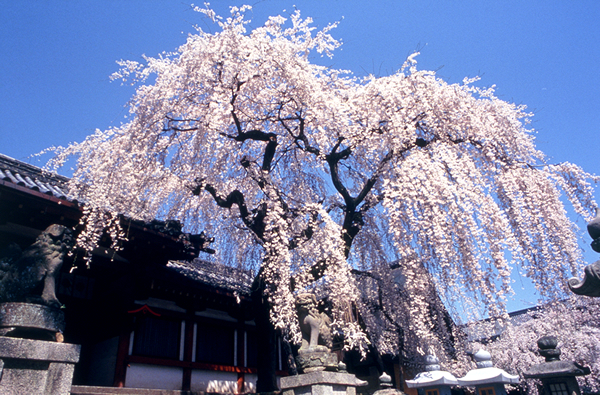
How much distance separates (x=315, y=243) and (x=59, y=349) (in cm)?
464

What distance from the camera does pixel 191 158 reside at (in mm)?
8312

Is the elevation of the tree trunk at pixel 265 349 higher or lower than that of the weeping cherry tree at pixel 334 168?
lower

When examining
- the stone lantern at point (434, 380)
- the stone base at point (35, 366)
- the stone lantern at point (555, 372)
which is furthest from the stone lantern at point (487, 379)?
the stone base at point (35, 366)

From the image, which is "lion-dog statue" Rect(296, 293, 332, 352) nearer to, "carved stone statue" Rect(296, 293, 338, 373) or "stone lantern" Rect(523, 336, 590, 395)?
"carved stone statue" Rect(296, 293, 338, 373)

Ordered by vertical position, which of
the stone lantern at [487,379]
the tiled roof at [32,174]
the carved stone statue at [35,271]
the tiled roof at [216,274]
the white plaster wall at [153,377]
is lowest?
the stone lantern at [487,379]

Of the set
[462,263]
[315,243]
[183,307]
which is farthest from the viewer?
[183,307]

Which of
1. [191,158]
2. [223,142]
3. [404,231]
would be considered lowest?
[404,231]

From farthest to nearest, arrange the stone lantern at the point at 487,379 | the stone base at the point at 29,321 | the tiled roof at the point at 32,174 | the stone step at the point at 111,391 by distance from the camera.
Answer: the tiled roof at the point at 32,174 < the stone lantern at the point at 487,379 < the stone step at the point at 111,391 < the stone base at the point at 29,321

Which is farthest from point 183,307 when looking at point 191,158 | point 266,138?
point 266,138

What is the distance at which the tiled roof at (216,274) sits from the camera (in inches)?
422

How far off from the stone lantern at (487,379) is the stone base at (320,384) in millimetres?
2291

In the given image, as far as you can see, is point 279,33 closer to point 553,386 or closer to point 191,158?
point 191,158

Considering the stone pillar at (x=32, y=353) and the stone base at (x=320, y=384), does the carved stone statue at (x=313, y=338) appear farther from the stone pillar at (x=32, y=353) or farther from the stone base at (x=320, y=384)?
the stone pillar at (x=32, y=353)

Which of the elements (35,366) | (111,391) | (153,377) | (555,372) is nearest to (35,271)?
(35,366)
